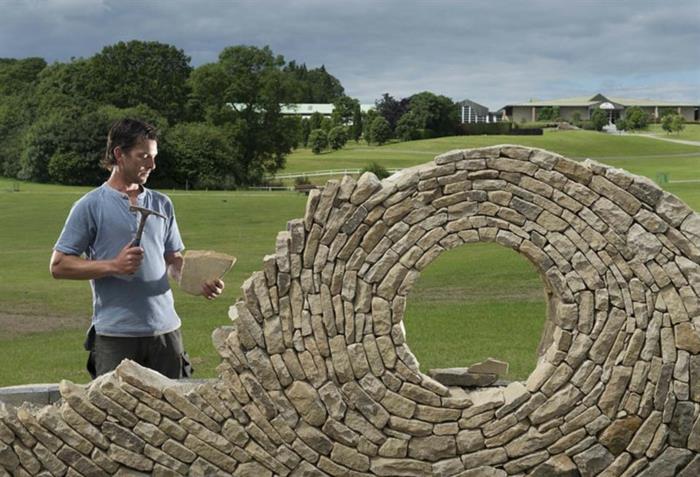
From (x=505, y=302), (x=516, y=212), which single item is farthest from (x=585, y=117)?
(x=516, y=212)

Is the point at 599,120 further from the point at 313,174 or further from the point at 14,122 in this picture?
the point at 14,122

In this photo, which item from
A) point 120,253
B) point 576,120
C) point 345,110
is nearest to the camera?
point 120,253

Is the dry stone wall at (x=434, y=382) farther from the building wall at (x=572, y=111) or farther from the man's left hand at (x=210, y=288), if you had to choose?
the building wall at (x=572, y=111)

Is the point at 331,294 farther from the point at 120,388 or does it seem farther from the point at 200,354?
the point at 200,354

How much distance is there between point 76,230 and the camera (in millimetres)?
6961

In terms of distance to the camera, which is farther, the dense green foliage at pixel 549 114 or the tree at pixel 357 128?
the dense green foliage at pixel 549 114

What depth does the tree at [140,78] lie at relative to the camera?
59812 mm

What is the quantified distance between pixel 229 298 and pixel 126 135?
13.2 meters

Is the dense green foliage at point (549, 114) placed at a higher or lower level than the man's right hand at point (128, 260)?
lower

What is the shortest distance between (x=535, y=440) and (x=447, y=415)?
0.62 metres

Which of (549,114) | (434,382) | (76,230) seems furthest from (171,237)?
(549,114)

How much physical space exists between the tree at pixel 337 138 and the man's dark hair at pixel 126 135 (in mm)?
71261

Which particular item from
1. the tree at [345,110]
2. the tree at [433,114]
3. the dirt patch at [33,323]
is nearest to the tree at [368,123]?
the tree at [345,110]

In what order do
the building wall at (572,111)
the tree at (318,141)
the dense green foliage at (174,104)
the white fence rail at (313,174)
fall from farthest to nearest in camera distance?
the building wall at (572,111) < the tree at (318,141) < the white fence rail at (313,174) < the dense green foliage at (174,104)
